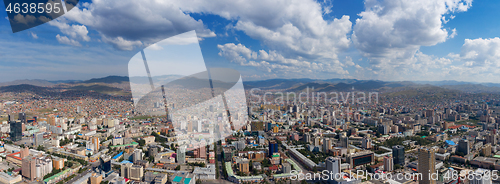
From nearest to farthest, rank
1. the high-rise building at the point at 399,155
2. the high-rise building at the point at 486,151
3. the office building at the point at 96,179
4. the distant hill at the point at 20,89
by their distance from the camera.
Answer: the office building at the point at 96,179 → the high-rise building at the point at 399,155 → the high-rise building at the point at 486,151 → the distant hill at the point at 20,89

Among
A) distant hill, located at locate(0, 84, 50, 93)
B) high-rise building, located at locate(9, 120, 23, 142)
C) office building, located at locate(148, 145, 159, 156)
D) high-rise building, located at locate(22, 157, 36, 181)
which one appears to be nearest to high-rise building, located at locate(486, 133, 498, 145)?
office building, located at locate(148, 145, 159, 156)

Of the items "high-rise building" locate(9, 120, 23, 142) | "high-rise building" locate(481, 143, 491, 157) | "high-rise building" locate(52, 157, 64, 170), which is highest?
"high-rise building" locate(9, 120, 23, 142)

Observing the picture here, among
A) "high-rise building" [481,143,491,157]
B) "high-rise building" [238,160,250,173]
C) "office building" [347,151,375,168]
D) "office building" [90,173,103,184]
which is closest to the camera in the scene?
"office building" [90,173,103,184]

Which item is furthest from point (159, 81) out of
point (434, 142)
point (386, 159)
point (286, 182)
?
point (434, 142)

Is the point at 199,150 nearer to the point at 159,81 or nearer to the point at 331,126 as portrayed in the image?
the point at 159,81

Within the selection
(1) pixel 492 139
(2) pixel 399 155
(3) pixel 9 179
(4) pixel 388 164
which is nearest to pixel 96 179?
(3) pixel 9 179

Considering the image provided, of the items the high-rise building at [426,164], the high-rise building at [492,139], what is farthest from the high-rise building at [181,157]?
the high-rise building at [492,139]

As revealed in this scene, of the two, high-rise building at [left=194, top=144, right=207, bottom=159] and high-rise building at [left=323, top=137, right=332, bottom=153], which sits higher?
high-rise building at [left=194, top=144, right=207, bottom=159]

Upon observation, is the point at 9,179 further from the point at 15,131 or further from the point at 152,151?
the point at 15,131

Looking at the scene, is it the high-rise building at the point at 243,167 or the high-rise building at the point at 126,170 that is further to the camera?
the high-rise building at the point at 243,167

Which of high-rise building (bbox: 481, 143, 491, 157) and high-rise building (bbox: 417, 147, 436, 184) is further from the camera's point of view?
high-rise building (bbox: 481, 143, 491, 157)

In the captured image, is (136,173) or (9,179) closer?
(9,179)

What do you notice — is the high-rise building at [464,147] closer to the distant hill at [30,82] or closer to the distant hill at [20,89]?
the distant hill at [20,89]

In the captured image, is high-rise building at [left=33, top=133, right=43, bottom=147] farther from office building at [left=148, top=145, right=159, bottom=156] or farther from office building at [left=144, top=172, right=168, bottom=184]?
office building at [left=144, top=172, right=168, bottom=184]
